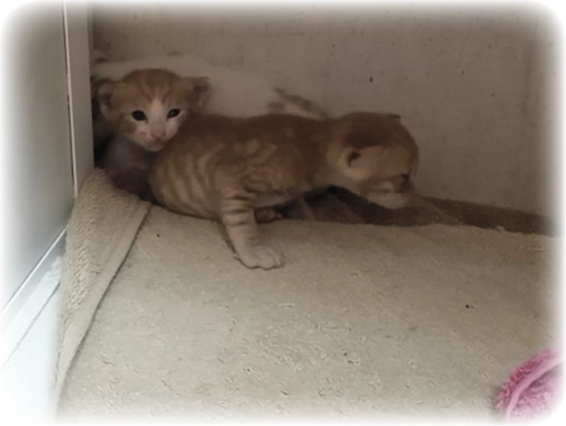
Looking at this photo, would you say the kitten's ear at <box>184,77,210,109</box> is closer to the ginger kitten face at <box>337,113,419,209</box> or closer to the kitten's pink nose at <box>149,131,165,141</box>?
the kitten's pink nose at <box>149,131,165,141</box>

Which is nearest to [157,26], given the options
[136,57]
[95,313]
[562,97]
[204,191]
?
[136,57]

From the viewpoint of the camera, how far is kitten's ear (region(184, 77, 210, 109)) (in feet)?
4.33

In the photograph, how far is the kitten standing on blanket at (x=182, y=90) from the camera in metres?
1.32

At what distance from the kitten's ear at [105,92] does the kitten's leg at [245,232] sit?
28 centimetres

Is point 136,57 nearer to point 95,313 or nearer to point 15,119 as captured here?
point 15,119

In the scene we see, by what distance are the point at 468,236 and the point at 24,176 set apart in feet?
2.33

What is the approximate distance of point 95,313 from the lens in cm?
102

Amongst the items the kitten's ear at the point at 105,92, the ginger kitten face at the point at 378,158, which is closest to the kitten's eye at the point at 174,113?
the kitten's ear at the point at 105,92

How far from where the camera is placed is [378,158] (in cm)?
118

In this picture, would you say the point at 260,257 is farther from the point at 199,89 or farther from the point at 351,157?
the point at 199,89

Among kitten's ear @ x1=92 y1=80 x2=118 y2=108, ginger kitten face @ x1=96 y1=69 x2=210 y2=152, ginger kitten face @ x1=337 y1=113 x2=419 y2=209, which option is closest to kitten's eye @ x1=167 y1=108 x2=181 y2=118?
ginger kitten face @ x1=96 y1=69 x2=210 y2=152

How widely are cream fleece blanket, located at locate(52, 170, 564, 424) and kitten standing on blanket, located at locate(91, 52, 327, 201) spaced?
10 centimetres

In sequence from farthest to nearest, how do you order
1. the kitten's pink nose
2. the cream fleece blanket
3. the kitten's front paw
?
the kitten's pink nose, the kitten's front paw, the cream fleece blanket

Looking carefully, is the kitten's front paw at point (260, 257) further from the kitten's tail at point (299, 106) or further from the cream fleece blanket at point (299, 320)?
the kitten's tail at point (299, 106)
